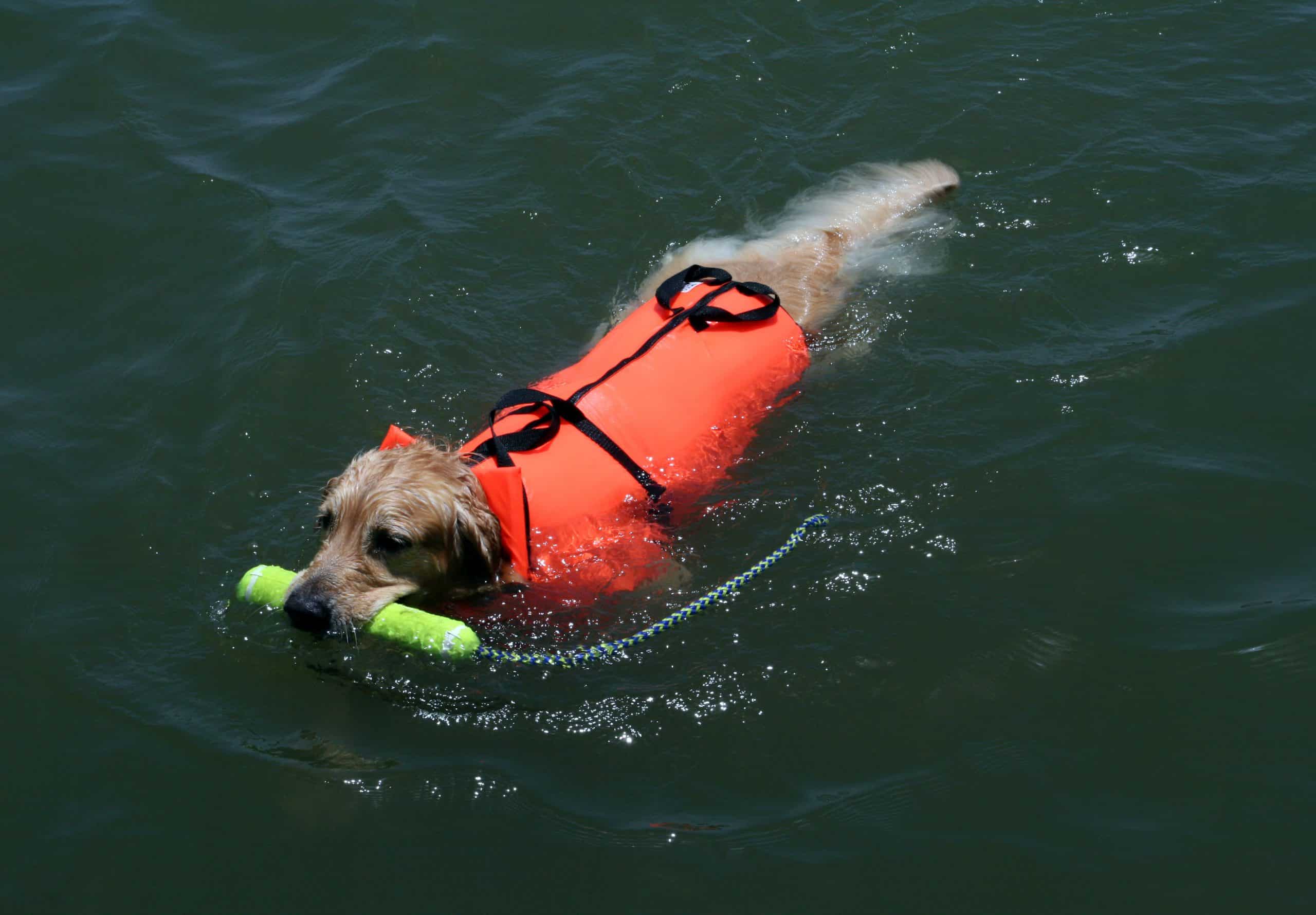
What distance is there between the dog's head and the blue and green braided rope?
50 centimetres

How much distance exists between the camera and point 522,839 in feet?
17.9

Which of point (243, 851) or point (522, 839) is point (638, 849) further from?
point (243, 851)

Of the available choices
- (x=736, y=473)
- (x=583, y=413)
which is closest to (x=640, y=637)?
(x=583, y=413)

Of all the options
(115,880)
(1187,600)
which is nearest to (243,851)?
(115,880)

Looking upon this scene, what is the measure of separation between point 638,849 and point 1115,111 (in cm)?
784

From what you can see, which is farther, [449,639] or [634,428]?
[634,428]

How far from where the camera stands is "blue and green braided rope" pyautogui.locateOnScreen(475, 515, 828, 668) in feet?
20.5

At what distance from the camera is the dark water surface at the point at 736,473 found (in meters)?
5.39

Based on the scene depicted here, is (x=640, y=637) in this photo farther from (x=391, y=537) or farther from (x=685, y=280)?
(x=685, y=280)

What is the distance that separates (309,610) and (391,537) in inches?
20.9

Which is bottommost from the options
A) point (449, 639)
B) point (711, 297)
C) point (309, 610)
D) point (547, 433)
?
point (449, 639)

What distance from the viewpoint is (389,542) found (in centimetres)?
598

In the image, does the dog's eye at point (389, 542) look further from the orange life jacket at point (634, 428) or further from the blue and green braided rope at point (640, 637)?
the blue and green braided rope at point (640, 637)

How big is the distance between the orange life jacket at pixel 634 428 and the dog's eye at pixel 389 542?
52 centimetres
